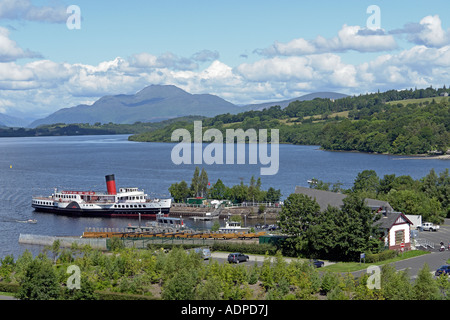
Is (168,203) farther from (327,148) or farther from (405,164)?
(327,148)

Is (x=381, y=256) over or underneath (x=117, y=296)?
over

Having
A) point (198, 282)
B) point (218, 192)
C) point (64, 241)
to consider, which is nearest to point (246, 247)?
point (198, 282)

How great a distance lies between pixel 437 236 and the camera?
150 ft

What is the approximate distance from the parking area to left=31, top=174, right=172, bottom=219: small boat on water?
31.6 m

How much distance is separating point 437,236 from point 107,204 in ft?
131

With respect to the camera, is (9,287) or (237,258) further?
(237,258)

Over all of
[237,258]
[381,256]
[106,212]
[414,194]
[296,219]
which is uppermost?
[414,194]

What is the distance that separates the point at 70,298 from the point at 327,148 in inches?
6546

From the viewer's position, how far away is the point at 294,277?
92.0 ft

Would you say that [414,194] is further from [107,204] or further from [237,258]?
[107,204]

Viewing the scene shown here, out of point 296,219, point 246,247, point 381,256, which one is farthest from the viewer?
point 246,247

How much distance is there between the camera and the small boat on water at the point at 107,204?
7175cm

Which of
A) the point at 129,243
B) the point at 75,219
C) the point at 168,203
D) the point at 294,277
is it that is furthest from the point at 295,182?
the point at 294,277

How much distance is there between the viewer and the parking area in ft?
142
